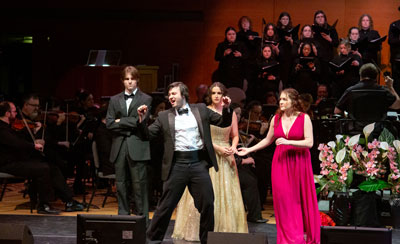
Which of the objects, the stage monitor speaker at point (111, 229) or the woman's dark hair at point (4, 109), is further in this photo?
the woman's dark hair at point (4, 109)

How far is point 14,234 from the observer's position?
152 inches

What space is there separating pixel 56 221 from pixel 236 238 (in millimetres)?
3014

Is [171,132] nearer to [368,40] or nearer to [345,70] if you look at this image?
[345,70]

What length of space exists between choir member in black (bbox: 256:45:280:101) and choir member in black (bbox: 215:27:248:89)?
41 cm

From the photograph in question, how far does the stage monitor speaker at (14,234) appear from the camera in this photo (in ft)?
12.7

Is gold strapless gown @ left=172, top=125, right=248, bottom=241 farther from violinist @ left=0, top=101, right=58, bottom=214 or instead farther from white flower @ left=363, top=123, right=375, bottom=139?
violinist @ left=0, top=101, right=58, bottom=214

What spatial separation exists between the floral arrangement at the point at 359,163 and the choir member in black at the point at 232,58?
14.7ft

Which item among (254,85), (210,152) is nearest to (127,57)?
(254,85)

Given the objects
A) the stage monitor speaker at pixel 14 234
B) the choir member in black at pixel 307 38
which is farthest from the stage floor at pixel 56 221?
the choir member in black at pixel 307 38

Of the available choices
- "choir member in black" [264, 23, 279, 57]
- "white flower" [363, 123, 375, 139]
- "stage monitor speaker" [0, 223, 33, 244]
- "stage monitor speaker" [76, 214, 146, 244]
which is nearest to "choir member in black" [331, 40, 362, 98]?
"choir member in black" [264, 23, 279, 57]

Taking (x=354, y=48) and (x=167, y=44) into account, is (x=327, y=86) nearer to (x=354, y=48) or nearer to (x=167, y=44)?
(x=354, y=48)

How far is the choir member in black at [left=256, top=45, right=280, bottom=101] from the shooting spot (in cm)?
975

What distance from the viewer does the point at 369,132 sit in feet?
19.3

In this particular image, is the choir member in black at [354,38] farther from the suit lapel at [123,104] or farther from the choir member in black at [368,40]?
the suit lapel at [123,104]
